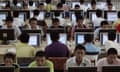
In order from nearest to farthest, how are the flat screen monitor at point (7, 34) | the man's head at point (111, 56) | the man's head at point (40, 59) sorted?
the man's head at point (40, 59) < the man's head at point (111, 56) < the flat screen monitor at point (7, 34)

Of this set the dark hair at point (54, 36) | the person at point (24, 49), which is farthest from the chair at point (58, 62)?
the dark hair at point (54, 36)

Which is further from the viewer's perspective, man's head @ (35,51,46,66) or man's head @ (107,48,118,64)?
man's head @ (107,48,118,64)

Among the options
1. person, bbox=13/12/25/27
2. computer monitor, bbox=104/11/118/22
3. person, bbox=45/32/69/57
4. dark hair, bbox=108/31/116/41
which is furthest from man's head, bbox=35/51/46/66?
computer monitor, bbox=104/11/118/22

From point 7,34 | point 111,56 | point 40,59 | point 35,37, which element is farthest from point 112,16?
point 40,59

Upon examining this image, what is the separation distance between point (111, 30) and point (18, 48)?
2317 mm

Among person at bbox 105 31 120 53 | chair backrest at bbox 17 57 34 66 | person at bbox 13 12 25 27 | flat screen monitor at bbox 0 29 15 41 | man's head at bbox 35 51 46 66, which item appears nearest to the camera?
man's head at bbox 35 51 46 66

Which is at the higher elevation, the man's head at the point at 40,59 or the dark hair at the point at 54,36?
the dark hair at the point at 54,36

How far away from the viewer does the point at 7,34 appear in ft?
Result: 30.8

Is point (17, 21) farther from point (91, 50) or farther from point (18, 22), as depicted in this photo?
point (91, 50)

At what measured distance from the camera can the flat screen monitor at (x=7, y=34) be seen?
9.30 m

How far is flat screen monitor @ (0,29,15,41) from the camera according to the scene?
9.30 metres

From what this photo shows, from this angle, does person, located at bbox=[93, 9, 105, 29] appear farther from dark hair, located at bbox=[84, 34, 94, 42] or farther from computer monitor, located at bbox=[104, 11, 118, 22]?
dark hair, located at bbox=[84, 34, 94, 42]

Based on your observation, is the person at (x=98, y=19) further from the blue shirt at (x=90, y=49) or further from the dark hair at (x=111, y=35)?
the blue shirt at (x=90, y=49)

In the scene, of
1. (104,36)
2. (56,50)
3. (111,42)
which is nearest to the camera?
(56,50)
